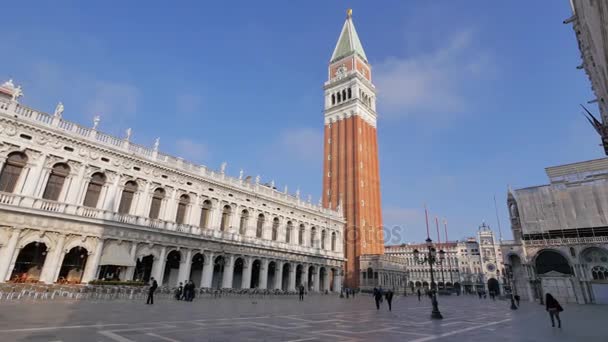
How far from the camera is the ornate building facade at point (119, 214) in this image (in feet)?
70.5

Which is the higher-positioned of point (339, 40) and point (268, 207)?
point (339, 40)

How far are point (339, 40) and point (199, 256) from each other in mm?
57808

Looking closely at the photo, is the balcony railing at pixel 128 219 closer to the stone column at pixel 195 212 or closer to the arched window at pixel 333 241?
the stone column at pixel 195 212

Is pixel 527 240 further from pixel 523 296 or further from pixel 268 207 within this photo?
pixel 268 207

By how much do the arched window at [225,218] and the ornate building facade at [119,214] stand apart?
0.11 m

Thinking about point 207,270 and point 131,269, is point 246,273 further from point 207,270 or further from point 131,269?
point 131,269

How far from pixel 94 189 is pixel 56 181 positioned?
8.33ft

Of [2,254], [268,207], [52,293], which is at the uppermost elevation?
[268,207]

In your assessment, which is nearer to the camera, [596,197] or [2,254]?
[2,254]

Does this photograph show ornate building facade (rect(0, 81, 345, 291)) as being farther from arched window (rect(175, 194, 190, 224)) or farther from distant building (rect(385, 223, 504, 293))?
distant building (rect(385, 223, 504, 293))

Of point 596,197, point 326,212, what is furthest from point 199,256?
point 596,197

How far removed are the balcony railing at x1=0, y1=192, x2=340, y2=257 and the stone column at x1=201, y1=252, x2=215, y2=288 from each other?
6.04ft

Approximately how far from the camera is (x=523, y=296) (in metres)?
39.6

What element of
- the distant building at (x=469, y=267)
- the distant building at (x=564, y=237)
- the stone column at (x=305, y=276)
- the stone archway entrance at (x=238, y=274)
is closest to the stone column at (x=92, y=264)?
the stone archway entrance at (x=238, y=274)
